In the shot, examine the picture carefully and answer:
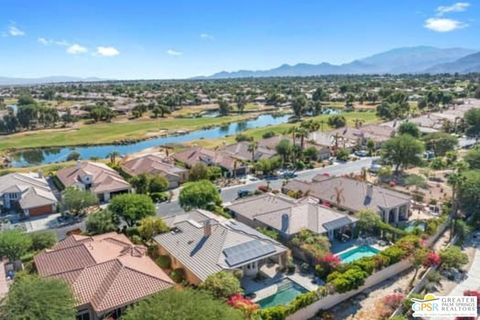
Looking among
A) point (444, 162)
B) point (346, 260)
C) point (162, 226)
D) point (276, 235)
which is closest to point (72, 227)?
point (162, 226)

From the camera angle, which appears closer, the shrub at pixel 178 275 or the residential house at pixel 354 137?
the shrub at pixel 178 275

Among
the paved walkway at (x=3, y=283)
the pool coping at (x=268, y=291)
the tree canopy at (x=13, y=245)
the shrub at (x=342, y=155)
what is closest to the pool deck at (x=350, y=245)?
the pool coping at (x=268, y=291)

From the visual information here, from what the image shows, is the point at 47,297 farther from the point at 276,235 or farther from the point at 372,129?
the point at 372,129

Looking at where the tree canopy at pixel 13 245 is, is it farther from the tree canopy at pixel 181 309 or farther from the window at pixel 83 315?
the tree canopy at pixel 181 309

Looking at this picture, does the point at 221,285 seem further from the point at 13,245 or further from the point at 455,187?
the point at 455,187

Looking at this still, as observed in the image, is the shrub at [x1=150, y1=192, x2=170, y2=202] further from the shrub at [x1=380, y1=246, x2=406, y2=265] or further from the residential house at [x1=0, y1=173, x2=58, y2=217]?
the shrub at [x1=380, y1=246, x2=406, y2=265]

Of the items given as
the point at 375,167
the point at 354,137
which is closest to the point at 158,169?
the point at 375,167
